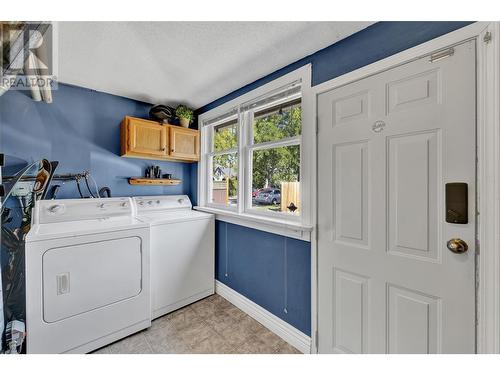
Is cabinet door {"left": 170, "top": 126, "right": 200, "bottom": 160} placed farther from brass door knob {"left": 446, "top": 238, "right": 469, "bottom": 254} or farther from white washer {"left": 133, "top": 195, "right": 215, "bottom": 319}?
brass door knob {"left": 446, "top": 238, "right": 469, "bottom": 254}

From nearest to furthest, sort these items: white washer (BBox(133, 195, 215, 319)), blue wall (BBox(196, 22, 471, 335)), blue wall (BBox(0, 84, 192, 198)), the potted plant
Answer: blue wall (BBox(196, 22, 471, 335)), blue wall (BBox(0, 84, 192, 198)), white washer (BBox(133, 195, 215, 319)), the potted plant

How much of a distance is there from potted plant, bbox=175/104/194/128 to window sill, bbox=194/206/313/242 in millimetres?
1170

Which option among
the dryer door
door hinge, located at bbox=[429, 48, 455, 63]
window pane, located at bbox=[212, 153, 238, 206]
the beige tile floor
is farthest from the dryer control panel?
door hinge, located at bbox=[429, 48, 455, 63]

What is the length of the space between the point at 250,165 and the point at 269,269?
1073mm

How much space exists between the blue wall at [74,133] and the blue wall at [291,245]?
45.3 inches

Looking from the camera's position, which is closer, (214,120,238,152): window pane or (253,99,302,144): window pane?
(253,99,302,144): window pane

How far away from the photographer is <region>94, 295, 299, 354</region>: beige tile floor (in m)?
1.63

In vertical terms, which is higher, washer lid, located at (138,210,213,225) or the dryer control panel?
the dryer control panel

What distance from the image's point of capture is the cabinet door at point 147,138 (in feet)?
7.30

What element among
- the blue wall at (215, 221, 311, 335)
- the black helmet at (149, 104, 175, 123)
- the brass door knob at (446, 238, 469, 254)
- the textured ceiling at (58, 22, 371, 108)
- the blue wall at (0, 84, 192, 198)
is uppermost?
the textured ceiling at (58, 22, 371, 108)

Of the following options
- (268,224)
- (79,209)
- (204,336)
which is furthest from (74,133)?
(204,336)

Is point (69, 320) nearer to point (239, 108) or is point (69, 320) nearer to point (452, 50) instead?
point (239, 108)

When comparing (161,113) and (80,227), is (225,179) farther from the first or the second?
(80,227)
